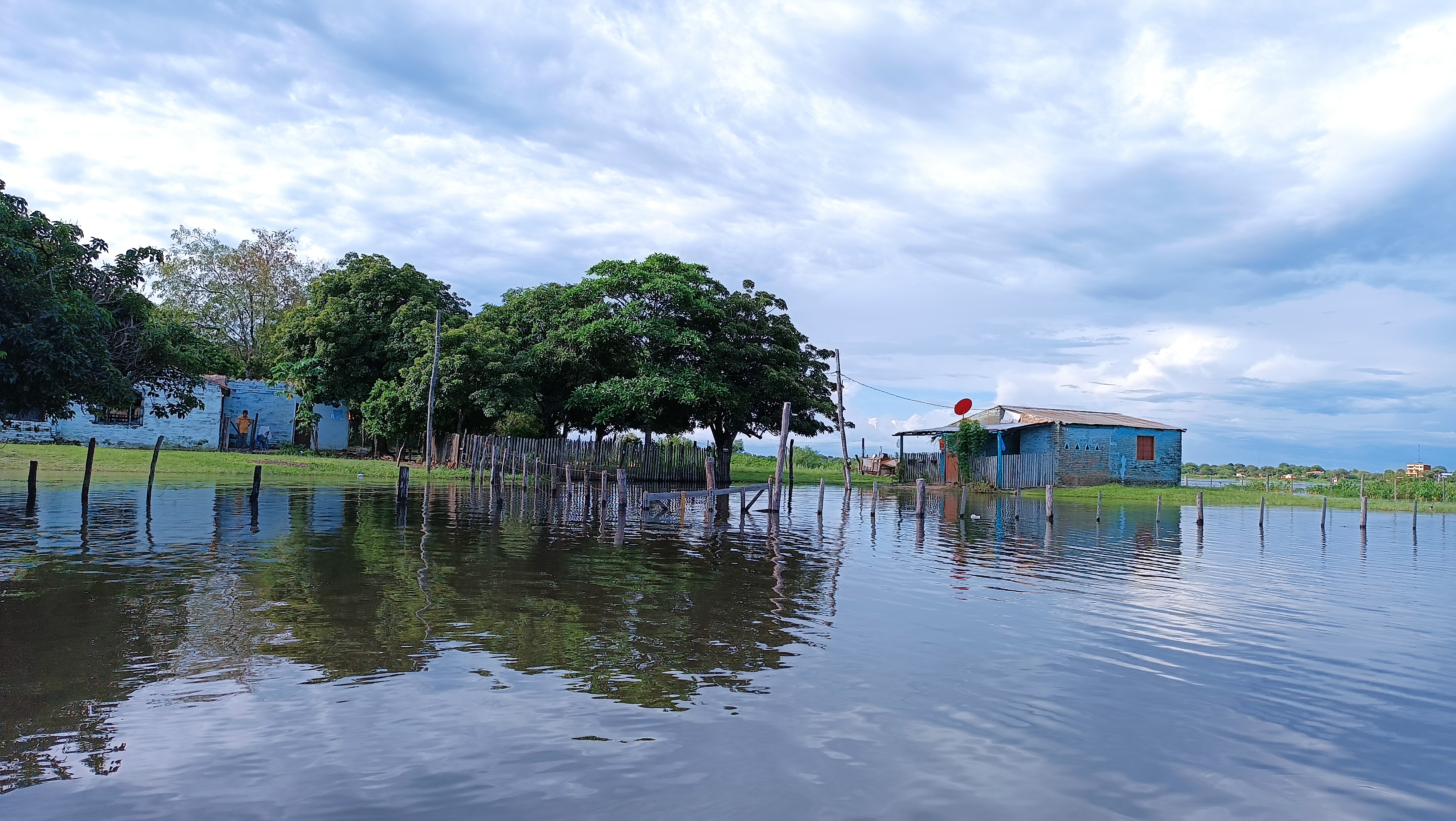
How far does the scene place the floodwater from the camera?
5.48 m

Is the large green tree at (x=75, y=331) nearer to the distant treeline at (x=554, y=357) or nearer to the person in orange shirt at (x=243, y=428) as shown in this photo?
the distant treeline at (x=554, y=357)

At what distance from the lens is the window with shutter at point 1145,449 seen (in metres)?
43.8

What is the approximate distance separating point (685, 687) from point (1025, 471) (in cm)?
3749

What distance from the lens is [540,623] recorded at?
9664mm

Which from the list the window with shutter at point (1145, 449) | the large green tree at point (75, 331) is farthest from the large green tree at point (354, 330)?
the window with shutter at point (1145, 449)

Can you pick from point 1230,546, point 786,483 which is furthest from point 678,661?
point 786,483

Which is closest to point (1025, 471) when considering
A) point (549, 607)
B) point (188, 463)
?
point (549, 607)

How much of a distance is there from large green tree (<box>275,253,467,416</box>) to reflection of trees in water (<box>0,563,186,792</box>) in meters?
29.1

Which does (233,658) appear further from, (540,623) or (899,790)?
(899,790)

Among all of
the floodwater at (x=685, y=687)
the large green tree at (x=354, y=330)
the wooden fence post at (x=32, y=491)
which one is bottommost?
the floodwater at (x=685, y=687)

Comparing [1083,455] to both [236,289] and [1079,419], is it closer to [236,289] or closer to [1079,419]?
[1079,419]

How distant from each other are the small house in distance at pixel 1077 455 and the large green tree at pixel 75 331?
34.1 m

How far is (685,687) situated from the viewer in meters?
7.57

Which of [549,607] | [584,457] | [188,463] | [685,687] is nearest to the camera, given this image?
[685,687]
